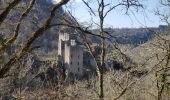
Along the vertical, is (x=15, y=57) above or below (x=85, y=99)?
above

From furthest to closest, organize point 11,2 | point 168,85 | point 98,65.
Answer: point 168,85 → point 98,65 → point 11,2

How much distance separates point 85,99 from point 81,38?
503cm

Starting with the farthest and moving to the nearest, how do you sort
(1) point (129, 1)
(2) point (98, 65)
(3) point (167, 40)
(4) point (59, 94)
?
(3) point (167, 40), (2) point (98, 65), (4) point (59, 94), (1) point (129, 1)

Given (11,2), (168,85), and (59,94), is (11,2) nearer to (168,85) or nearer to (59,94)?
(59,94)

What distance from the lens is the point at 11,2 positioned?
247 inches

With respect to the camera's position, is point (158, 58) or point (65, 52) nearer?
point (158, 58)

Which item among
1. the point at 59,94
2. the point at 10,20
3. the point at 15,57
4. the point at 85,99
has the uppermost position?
the point at 10,20

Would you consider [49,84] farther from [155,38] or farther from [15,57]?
→ [155,38]

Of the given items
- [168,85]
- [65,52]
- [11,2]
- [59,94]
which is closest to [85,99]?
[168,85]

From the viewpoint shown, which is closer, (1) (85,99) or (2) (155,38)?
(2) (155,38)

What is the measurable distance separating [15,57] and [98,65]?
30.2 ft

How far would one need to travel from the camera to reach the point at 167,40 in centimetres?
1695

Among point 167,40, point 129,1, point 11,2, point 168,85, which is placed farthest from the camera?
point 168,85

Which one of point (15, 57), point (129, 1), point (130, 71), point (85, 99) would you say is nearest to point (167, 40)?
point (130, 71)
